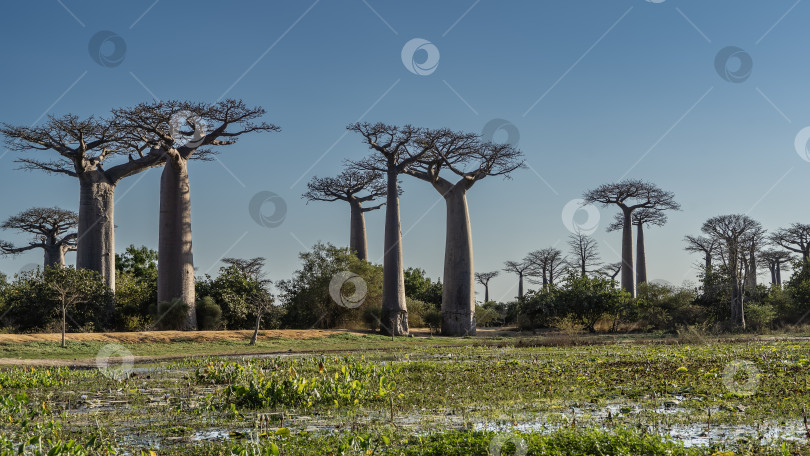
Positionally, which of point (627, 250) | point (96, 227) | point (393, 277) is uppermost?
point (96, 227)

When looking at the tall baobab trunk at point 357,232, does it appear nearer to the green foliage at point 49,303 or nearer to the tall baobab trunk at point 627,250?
the green foliage at point 49,303

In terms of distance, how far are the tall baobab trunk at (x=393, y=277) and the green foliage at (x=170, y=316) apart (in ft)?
26.0

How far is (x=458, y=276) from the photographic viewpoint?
3081cm

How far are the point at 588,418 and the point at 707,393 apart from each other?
2.42 m

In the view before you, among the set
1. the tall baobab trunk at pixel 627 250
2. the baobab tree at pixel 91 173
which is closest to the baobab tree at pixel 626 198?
the tall baobab trunk at pixel 627 250

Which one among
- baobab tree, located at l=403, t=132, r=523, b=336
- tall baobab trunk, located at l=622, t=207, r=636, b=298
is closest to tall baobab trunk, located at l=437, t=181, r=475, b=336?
baobab tree, located at l=403, t=132, r=523, b=336

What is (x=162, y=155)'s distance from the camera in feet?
95.5

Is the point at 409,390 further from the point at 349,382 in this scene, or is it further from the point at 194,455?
the point at 194,455

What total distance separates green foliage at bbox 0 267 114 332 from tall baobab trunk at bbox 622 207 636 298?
101ft

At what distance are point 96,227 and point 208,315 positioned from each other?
5.94 metres

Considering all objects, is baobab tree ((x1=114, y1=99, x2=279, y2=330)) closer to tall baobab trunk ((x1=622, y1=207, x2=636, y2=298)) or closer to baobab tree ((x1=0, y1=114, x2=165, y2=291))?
baobab tree ((x1=0, y1=114, x2=165, y2=291))

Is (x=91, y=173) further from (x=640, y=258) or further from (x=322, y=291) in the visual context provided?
(x=640, y=258)

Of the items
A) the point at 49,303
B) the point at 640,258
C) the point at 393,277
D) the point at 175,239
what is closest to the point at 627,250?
the point at 640,258

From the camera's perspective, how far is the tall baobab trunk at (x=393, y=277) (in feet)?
94.9
